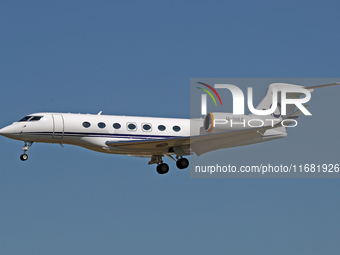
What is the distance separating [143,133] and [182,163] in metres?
2.45

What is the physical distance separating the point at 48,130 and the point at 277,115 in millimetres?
11824

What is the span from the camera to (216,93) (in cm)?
3322

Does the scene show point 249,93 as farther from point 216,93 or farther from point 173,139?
point 173,139

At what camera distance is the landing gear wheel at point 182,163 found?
32156 mm

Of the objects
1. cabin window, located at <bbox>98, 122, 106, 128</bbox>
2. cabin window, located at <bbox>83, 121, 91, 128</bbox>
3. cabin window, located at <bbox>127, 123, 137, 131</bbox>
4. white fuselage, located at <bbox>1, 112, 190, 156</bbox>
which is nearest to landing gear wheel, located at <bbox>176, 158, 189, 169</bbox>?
white fuselage, located at <bbox>1, 112, 190, 156</bbox>

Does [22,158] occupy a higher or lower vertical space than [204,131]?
lower

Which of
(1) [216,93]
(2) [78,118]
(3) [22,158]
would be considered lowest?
(3) [22,158]

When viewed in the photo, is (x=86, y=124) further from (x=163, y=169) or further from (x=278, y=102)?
(x=278, y=102)

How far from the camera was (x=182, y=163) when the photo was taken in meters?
32.1

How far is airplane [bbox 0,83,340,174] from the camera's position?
3036cm

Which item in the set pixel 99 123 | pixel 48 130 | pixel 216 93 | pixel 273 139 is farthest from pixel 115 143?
pixel 273 139
